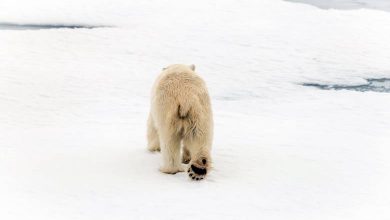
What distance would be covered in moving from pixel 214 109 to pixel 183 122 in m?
2.69

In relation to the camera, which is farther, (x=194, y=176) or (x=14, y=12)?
(x=14, y=12)

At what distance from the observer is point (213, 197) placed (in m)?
4.40

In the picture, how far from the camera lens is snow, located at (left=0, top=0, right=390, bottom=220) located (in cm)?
439

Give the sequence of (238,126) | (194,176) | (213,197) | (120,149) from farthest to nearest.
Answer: (238,126) < (120,149) < (194,176) < (213,197)

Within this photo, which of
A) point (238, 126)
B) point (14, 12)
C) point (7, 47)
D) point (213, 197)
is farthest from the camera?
point (14, 12)

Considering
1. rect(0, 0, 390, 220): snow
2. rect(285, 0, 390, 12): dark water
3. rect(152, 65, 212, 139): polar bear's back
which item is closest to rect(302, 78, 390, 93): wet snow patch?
rect(0, 0, 390, 220): snow

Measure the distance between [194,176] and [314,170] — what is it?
1117 mm

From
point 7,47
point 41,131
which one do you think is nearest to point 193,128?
point 41,131

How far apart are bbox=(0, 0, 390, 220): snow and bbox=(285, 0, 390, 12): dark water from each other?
1.29m

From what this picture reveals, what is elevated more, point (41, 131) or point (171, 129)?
point (171, 129)

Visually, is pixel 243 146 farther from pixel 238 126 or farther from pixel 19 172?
pixel 19 172

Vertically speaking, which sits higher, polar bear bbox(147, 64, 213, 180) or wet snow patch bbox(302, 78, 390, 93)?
polar bear bbox(147, 64, 213, 180)

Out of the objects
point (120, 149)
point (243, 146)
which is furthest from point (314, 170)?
point (120, 149)

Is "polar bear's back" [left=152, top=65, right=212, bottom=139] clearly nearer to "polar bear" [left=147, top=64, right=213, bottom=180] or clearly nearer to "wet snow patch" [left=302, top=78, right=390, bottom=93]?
"polar bear" [left=147, top=64, right=213, bottom=180]
